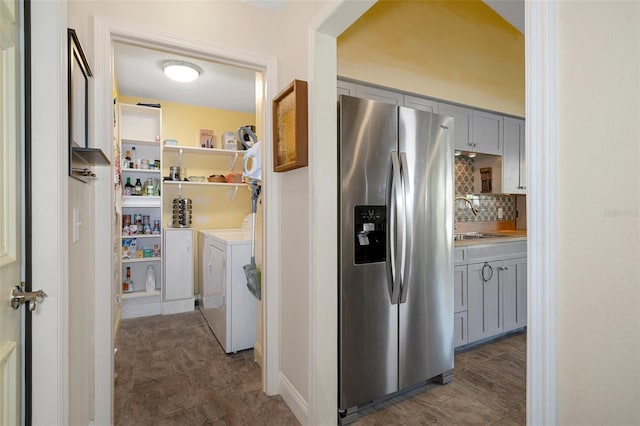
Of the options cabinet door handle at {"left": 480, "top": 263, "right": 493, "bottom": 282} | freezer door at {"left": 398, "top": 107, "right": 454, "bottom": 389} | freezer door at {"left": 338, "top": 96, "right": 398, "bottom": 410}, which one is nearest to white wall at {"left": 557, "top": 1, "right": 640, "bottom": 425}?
freezer door at {"left": 338, "top": 96, "right": 398, "bottom": 410}

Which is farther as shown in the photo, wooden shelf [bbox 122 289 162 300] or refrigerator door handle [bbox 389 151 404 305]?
wooden shelf [bbox 122 289 162 300]

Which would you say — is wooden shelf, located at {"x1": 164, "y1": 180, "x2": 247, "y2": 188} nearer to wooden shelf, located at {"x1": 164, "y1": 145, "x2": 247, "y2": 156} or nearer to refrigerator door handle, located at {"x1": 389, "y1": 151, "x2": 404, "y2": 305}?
wooden shelf, located at {"x1": 164, "y1": 145, "x2": 247, "y2": 156}

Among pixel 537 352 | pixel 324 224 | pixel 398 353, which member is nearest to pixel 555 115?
pixel 537 352

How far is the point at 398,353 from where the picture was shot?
2.06m

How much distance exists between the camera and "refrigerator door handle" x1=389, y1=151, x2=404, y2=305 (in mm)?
1981

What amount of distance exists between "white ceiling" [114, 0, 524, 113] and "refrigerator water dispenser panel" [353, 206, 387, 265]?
174cm

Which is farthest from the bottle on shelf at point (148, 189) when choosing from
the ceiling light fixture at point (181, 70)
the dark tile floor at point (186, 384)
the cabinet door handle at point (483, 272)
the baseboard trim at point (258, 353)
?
the cabinet door handle at point (483, 272)

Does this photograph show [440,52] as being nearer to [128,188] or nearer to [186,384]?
[186,384]

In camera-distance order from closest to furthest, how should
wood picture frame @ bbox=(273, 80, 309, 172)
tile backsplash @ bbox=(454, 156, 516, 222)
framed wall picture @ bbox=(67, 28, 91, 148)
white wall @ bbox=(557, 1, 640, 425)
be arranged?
1. white wall @ bbox=(557, 1, 640, 425)
2. framed wall picture @ bbox=(67, 28, 91, 148)
3. wood picture frame @ bbox=(273, 80, 309, 172)
4. tile backsplash @ bbox=(454, 156, 516, 222)

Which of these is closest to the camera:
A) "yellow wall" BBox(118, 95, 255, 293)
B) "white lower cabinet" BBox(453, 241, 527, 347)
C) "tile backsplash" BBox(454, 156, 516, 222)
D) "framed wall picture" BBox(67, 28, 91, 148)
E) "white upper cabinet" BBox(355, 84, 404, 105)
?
"framed wall picture" BBox(67, 28, 91, 148)

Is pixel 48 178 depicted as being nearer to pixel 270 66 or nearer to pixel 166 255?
pixel 270 66

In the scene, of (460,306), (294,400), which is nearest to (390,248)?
(294,400)

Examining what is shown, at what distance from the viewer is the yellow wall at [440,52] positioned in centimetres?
255

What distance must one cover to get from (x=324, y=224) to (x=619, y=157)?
1278mm
